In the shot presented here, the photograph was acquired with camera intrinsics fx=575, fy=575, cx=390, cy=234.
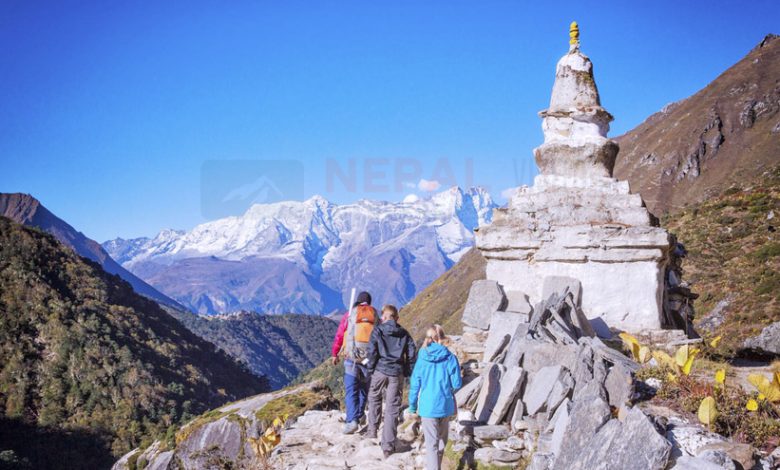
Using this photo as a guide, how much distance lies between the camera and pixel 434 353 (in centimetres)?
678

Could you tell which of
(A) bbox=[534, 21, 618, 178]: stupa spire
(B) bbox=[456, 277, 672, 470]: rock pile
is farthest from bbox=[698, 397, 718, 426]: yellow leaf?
(A) bbox=[534, 21, 618, 178]: stupa spire

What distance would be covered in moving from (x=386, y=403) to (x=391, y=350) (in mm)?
672

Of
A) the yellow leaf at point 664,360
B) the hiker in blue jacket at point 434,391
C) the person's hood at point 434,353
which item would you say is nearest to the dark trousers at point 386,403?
the hiker in blue jacket at point 434,391

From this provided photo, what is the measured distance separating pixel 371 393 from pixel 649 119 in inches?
5692

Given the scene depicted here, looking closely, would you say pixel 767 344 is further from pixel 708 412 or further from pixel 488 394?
pixel 708 412

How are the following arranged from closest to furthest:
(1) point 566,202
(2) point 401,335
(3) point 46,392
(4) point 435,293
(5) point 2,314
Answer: (2) point 401,335, (1) point 566,202, (3) point 46,392, (5) point 2,314, (4) point 435,293

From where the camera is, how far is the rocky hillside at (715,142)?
277 ft

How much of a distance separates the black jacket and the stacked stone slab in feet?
10.3

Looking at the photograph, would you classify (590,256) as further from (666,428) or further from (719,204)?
(719,204)

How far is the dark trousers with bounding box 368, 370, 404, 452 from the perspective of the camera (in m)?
7.29

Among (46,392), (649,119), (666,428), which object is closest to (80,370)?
(46,392)

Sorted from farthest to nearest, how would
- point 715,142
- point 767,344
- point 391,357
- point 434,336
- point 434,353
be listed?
point 715,142, point 767,344, point 391,357, point 434,336, point 434,353

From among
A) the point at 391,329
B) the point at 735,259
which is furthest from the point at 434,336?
the point at 735,259

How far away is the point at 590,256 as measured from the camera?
9.25 metres
